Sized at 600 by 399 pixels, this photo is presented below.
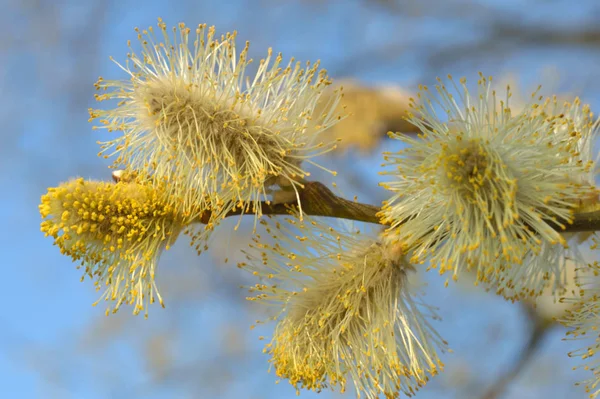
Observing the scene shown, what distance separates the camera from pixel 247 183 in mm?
1436

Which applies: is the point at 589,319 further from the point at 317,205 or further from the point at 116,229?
the point at 116,229

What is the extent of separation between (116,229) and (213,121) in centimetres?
32

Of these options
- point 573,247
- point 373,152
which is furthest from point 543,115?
point 373,152

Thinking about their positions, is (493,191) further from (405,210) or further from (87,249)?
(87,249)

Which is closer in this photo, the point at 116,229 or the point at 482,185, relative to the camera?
the point at 482,185

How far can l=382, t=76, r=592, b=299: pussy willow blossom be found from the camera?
1.20 meters

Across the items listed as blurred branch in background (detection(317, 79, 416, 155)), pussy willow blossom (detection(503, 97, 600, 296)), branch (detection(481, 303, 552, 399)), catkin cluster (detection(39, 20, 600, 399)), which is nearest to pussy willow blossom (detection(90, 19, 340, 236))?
catkin cluster (detection(39, 20, 600, 399))

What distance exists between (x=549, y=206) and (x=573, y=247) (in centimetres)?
48

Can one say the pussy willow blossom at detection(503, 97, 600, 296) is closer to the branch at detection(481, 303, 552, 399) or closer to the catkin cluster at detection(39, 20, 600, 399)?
the catkin cluster at detection(39, 20, 600, 399)

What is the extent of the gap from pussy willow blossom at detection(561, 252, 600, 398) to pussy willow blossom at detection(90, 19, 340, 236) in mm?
659

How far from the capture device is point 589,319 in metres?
1.45

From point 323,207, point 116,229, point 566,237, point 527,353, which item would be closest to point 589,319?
point 566,237

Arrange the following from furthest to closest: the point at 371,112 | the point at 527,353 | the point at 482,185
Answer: the point at 527,353 < the point at 371,112 < the point at 482,185

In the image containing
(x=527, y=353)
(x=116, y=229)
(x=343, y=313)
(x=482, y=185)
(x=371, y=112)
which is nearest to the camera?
(x=482, y=185)
